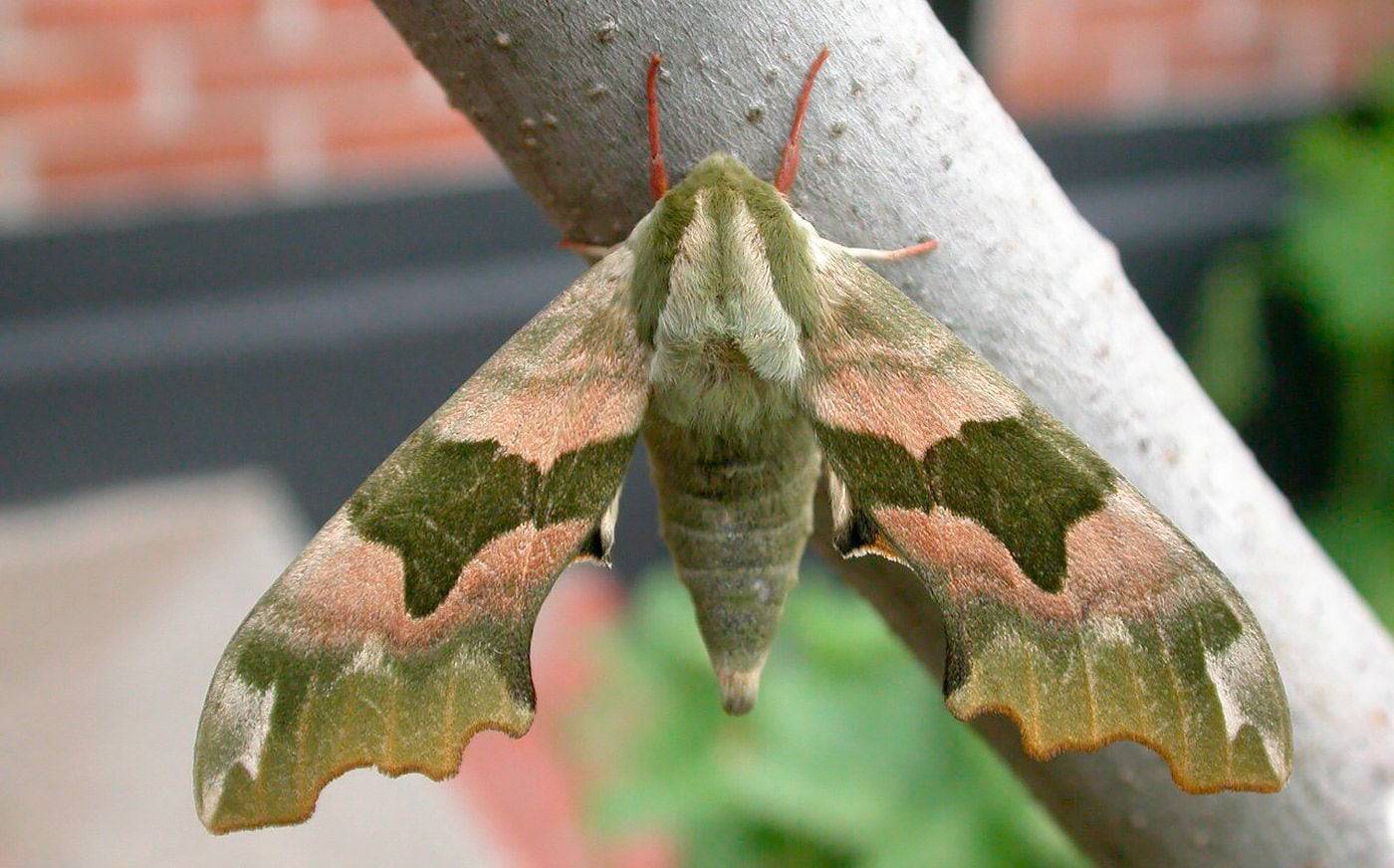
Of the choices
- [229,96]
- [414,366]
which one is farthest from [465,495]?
[229,96]

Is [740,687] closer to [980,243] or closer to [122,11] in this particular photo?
[980,243]

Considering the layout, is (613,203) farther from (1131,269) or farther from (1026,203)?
(1131,269)

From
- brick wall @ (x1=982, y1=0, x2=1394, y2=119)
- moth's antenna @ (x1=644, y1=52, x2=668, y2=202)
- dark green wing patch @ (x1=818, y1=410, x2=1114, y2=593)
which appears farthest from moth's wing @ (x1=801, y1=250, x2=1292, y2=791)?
brick wall @ (x1=982, y1=0, x2=1394, y2=119)

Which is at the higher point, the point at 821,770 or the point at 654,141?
the point at 654,141

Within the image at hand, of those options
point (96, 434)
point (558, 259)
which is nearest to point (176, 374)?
point (96, 434)

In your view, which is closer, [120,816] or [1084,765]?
[1084,765]

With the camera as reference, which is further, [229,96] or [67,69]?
[229,96]
